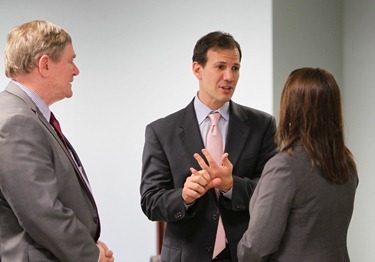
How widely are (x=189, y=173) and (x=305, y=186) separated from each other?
2.36ft

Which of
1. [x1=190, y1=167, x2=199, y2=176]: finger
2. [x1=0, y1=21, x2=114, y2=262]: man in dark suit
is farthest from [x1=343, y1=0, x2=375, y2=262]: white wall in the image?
[x1=0, y1=21, x2=114, y2=262]: man in dark suit

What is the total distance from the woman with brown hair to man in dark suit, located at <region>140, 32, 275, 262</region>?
39 cm

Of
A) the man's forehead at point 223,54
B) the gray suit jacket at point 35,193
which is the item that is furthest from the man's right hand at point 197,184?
the man's forehead at point 223,54

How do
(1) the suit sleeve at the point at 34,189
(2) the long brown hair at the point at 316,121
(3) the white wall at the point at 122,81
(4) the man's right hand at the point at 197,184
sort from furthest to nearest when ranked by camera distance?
(3) the white wall at the point at 122,81, (4) the man's right hand at the point at 197,184, (2) the long brown hair at the point at 316,121, (1) the suit sleeve at the point at 34,189

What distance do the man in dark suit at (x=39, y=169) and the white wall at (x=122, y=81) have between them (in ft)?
6.23

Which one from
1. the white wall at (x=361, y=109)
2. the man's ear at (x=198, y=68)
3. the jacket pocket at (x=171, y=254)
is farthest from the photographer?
the white wall at (x=361, y=109)

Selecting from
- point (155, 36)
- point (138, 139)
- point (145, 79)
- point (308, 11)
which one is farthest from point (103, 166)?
point (308, 11)

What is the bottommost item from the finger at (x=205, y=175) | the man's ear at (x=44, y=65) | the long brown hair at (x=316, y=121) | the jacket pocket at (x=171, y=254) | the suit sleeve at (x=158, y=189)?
the jacket pocket at (x=171, y=254)

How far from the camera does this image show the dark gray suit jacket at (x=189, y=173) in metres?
2.49

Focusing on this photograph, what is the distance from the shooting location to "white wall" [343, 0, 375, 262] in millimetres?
4293

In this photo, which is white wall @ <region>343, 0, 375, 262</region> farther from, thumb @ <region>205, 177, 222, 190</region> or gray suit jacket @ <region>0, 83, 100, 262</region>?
gray suit jacket @ <region>0, 83, 100, 262</region>

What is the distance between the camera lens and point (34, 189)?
191 cm

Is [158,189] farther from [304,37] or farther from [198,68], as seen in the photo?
[304,37]

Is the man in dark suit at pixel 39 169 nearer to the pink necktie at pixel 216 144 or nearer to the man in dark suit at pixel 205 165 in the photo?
the man in dark suit at pixel 205 165
